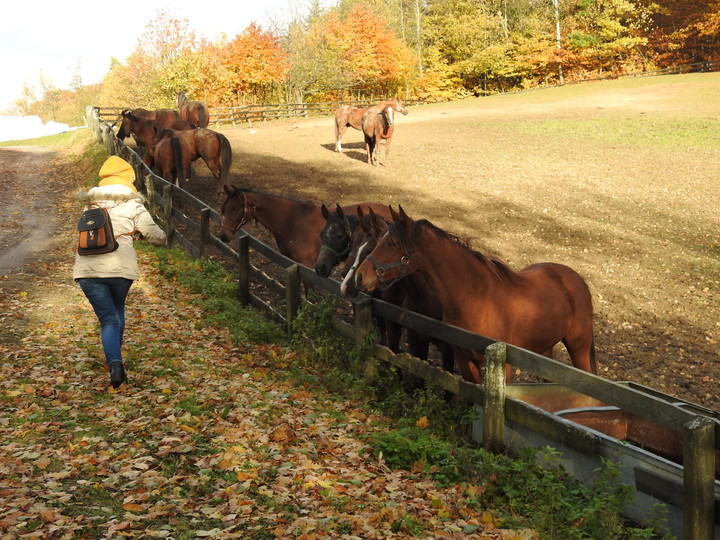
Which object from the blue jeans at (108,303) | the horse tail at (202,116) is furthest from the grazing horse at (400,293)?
the horse tail at (202,116)

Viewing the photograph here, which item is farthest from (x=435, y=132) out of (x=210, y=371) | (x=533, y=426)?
(x=533, y=426)

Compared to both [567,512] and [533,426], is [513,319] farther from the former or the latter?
[567,512]

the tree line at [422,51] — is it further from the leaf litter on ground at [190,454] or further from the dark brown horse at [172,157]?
the leaf litter on ground at [190,454]

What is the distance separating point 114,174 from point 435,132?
2762 centimetres

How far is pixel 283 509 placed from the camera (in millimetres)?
4594

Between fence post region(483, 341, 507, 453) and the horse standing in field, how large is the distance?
61.7ft

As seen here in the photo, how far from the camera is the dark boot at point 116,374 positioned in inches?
265

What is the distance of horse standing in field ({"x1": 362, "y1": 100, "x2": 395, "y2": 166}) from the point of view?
2369 cm

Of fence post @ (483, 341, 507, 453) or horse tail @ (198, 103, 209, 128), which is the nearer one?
fence post @ (483, 341, 507, 453)

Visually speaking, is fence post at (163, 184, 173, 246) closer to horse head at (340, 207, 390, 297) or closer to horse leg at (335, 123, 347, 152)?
horse head at (340, 207, 390, 297)

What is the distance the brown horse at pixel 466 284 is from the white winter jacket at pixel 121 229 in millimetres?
2424

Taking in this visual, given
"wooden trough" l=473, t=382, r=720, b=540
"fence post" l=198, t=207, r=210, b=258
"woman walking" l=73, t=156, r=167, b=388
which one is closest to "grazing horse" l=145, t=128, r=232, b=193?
"fence post" l=198, t=207, r=210, b=258

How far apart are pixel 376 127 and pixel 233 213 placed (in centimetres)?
1447

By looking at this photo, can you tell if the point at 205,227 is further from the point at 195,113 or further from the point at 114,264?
the point at 195,113
